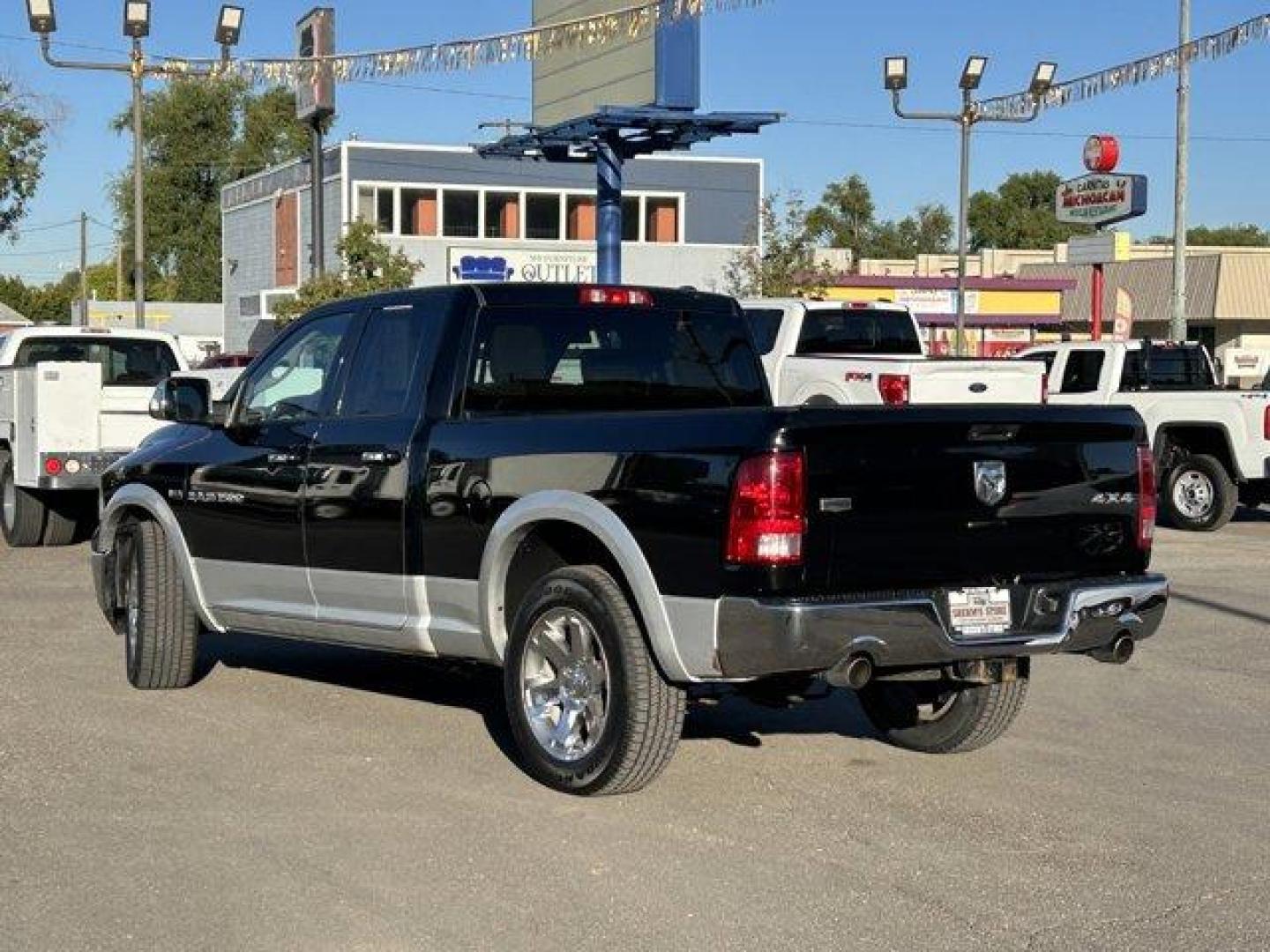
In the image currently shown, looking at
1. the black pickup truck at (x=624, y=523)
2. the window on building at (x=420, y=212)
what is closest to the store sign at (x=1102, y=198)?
the window on building at (x=420, y=212)

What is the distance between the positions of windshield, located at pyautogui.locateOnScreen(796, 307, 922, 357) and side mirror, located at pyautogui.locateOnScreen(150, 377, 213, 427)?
11.4 meters

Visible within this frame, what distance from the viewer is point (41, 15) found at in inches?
1021

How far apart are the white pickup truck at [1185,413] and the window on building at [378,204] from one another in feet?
102

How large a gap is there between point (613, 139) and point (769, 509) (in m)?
22.1

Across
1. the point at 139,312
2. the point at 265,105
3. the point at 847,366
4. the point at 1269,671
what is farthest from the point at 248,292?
the point at 1269,671

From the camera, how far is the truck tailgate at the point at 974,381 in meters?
17.4

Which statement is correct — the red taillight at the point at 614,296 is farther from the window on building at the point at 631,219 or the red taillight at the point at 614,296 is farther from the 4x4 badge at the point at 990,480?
the window on building at the point at 631,219

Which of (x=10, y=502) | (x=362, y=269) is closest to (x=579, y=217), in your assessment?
(x=362, y=269)


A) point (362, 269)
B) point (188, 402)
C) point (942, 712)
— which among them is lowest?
point (942, 712)

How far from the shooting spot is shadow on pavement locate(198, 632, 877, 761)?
8125 mm

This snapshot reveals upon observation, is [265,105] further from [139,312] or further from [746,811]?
[746,811]

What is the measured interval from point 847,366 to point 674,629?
40.0ft

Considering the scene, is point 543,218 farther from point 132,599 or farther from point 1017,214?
point 1017,214

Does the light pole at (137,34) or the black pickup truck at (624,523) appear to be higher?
the light pole at (137,34)
